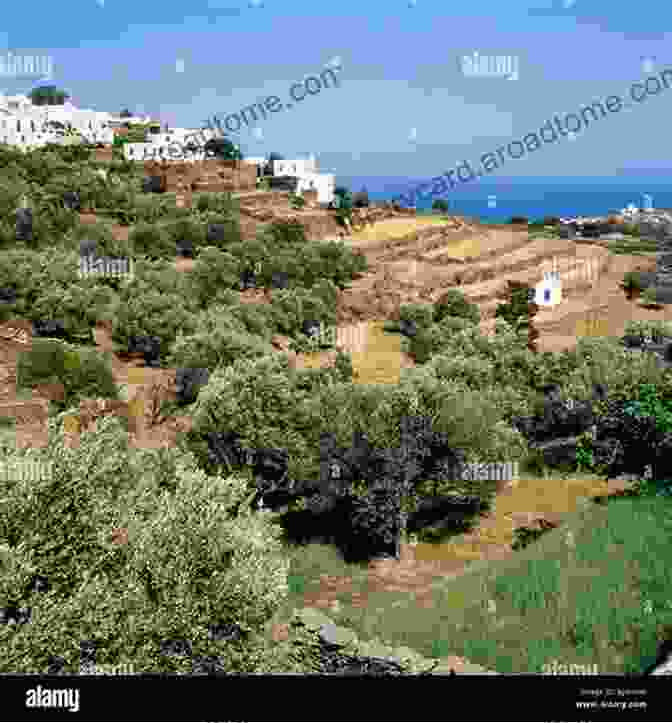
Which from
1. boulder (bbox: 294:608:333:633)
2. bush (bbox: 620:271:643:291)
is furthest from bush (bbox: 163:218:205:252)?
boulder (bbox: 294:608:333:633)

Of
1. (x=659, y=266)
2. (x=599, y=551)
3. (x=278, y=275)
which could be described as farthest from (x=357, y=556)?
(x=659, y=266)

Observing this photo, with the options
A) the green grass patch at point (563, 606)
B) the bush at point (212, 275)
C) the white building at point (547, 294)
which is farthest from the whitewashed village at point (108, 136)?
the green grass patch at point (563, 606)

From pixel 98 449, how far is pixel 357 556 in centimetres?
1381

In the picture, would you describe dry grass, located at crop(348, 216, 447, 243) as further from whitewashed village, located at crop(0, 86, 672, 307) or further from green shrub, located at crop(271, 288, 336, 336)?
green shrub, located at crop(271, 288, 336, 336)

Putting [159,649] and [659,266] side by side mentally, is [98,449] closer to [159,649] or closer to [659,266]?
[159,649]

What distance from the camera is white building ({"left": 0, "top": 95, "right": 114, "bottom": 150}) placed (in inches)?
4296

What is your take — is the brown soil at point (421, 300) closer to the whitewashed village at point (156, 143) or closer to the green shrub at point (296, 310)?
the green shrub at point (296, 310)

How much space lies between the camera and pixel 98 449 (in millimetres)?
12516

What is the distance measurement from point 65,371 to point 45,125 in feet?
313

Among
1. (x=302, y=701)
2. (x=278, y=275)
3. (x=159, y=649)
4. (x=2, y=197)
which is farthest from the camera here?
(x=278, y=275)

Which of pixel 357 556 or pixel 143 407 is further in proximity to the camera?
pixel 143 407

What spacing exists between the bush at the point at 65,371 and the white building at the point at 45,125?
239 ft

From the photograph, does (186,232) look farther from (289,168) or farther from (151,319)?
(289,168)

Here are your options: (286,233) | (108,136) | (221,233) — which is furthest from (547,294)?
(108,136)
